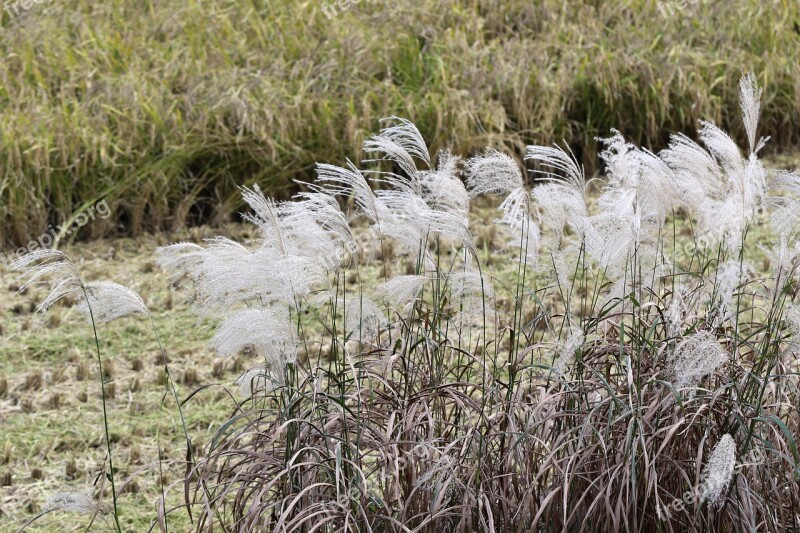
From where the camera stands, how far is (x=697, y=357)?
2.50 m

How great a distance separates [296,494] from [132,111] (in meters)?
4.92

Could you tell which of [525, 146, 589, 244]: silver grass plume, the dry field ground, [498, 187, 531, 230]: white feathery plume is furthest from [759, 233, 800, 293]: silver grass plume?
the dry field ground

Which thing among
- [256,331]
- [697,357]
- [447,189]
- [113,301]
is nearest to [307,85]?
[447,189]

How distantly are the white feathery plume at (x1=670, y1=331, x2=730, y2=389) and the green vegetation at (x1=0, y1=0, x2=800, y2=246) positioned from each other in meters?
4.68

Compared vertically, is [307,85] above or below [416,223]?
below

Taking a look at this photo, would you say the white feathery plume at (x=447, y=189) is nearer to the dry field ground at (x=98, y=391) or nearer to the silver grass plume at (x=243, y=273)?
the silver grass plume at (x=243, y=273)

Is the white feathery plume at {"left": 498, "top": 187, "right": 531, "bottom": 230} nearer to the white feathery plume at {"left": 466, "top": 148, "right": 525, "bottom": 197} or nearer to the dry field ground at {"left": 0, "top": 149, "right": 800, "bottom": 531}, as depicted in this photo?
the white feathery plume at {"left": 466, "top": 148, "right": 525, "bottom": 197}

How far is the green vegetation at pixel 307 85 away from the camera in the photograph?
7.01 metres

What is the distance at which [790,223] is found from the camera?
2986 millimetres

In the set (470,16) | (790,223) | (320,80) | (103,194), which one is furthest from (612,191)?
(470,16)

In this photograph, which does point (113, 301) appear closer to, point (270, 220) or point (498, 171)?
point (270, 220)

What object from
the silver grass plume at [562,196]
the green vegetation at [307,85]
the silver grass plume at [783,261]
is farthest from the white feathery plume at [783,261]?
the green vegetation at [307,85]

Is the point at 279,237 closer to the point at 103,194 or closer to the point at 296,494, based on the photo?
the point at 296,494

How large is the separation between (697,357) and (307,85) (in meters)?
5.44
